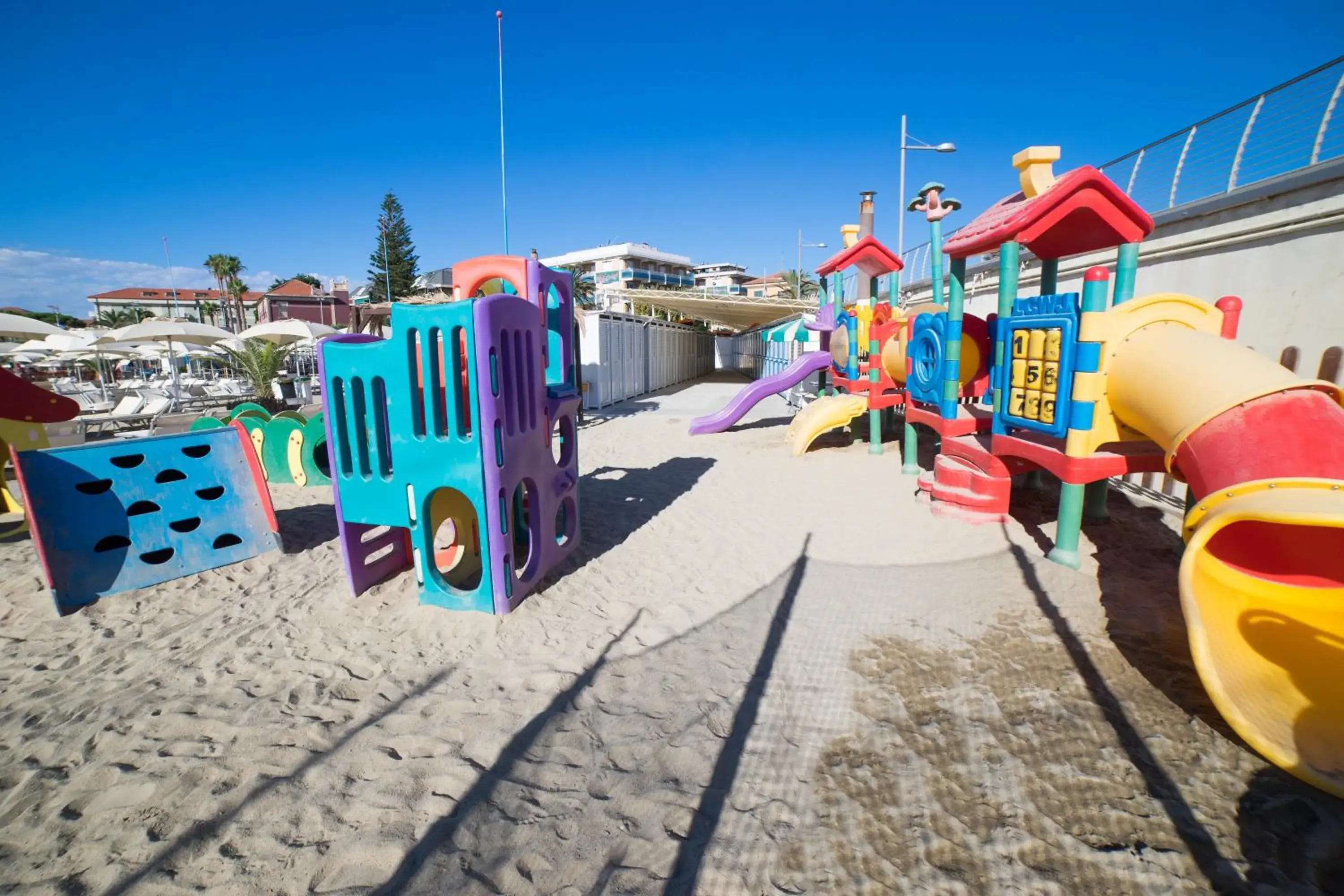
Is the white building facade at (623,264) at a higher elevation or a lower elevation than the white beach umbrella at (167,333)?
higher

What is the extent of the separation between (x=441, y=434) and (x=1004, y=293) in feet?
16.5

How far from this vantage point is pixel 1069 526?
4.69m

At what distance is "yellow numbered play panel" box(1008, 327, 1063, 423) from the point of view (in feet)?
15.6

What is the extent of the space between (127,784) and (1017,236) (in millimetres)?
6689

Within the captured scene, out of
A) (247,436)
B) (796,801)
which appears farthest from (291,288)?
(796,801)

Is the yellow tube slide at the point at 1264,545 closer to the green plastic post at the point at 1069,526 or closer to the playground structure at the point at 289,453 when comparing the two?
the green plastic post at the point at 1069,526

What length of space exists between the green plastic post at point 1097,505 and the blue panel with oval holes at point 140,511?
291 inches

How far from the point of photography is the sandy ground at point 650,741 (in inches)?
83.4

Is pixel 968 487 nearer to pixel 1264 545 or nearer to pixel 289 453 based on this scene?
pixel 1264 545

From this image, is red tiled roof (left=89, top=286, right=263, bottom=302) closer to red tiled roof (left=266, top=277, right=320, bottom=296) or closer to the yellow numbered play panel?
red tiled roof (left=266, top=277, right=320, bottom=296)

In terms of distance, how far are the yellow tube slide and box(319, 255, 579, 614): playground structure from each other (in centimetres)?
374

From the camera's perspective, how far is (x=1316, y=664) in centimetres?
280

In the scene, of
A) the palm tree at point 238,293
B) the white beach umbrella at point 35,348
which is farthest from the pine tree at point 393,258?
the white beach umbrella at point 35,348

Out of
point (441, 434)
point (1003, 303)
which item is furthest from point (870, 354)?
point (441, 434)
